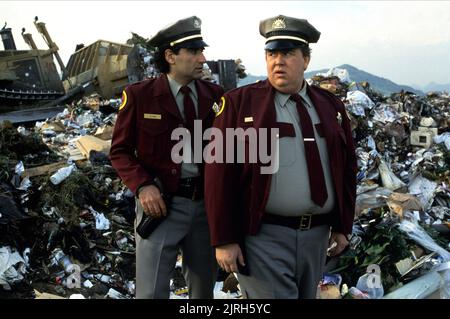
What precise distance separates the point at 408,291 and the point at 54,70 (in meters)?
13.6

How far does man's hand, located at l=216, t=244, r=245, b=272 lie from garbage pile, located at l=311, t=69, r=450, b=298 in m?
1.82

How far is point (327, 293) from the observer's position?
3.35 meters

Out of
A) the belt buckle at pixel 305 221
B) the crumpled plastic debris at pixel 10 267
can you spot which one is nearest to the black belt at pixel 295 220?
the belt buckle at pixel 305 221

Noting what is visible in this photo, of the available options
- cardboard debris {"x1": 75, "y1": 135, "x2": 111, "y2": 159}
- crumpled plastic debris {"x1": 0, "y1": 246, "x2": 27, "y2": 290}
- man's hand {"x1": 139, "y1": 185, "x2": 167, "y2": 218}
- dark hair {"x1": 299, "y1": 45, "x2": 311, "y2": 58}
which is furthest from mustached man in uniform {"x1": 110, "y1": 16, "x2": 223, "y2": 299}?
cardboard debris {"x1": 75, "y1": 135, "x2": 111, "y2": 159}

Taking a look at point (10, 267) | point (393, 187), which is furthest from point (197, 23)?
point (393, 187)

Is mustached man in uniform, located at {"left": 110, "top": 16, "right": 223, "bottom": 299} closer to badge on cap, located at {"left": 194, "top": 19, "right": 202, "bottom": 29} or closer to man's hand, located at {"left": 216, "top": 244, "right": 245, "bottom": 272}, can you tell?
badge on cap, located at {"left": 194, "top": 19, "right": 202, "bottom": 29}

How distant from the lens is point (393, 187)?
565 centimetres

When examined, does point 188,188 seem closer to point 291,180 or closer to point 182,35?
point 291,180

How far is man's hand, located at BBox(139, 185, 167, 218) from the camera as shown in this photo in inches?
81.4

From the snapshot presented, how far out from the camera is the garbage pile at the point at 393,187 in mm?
3666

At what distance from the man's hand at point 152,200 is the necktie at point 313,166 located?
0.73m

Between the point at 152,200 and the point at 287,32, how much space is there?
986 millimetres

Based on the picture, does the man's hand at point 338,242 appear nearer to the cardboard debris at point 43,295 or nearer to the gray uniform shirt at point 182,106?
the gray uniform shirt at point 182,106
